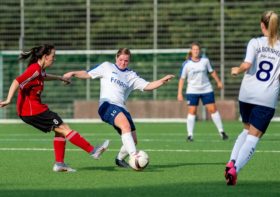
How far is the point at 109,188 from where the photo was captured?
1067 centimetres

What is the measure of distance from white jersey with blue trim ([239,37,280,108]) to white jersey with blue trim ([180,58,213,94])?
30.9 feet

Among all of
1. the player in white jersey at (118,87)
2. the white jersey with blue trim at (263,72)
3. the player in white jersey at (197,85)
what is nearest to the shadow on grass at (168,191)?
the white jersey with blue trim at (263,72)

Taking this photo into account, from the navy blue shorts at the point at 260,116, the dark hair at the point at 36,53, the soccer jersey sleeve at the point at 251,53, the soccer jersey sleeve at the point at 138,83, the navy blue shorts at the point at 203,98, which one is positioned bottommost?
the navy blue shorts at the point at 203,98

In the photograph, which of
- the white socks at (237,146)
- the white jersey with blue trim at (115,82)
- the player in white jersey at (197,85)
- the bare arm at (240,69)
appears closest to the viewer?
the bare arm at (240,69)

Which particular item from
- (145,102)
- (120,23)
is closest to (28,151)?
(145,102)

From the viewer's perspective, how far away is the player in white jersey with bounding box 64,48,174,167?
42.9ft

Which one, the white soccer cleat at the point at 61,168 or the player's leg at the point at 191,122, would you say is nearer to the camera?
the white soccer cleat at the point at 61,168

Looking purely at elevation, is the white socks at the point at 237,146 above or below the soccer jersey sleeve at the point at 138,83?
below

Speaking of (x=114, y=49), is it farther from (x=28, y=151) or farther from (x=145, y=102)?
(x=28, y=151)

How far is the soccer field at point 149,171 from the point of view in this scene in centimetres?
1044

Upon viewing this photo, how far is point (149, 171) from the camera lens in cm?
1273

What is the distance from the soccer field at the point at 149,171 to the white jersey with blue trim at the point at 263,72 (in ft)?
3.20

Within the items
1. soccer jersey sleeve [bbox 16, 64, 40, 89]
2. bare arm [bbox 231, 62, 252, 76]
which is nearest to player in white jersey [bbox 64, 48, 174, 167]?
soccer jersey sleeve [bbox 16, 64, 40, 89]

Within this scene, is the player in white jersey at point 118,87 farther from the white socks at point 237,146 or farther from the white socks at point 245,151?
the white socks at point 245,151
